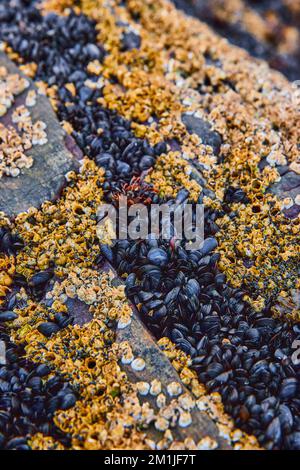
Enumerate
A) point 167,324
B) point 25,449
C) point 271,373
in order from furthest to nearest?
1. point 167,324
2. point 271,373
3. point 25,449

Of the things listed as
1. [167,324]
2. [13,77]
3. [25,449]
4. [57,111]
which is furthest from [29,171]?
[25,449]

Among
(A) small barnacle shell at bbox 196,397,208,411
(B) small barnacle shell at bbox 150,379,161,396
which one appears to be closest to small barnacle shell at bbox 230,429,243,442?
(A) small barnacle shell at bbox 196,397,208,411

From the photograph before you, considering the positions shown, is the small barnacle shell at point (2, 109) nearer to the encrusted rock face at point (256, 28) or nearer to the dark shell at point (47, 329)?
the dark shell at point (47, 329)

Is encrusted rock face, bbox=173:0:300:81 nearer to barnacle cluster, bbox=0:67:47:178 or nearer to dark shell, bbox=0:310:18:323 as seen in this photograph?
barnacle cluster, bbox=0:67:47:178

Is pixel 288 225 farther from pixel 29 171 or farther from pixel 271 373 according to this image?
pixel 29 171

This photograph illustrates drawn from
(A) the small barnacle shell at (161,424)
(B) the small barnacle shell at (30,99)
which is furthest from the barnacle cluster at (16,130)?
(A) the small barnacle shell at (161,424)

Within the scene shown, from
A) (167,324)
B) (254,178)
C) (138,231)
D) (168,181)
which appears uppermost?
(254,178)
